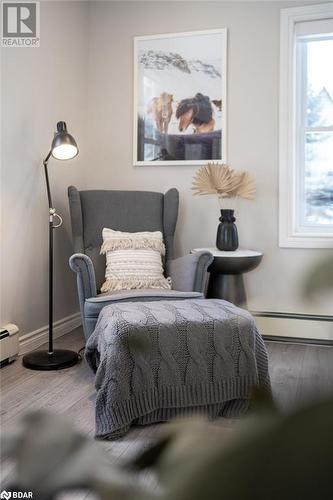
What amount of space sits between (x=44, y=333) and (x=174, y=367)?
4.82 ft

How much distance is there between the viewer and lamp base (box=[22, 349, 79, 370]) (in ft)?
8.38

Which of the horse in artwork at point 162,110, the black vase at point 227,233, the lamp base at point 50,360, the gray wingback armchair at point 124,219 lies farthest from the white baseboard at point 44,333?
the horse in artwork at point 162,110

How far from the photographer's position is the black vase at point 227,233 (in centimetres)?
305

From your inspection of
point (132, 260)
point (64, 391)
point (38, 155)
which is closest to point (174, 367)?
point (64, 391)

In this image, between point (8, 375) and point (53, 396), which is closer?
point (53, 396)

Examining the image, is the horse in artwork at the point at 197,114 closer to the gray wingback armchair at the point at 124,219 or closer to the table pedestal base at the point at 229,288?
the gray wingback armchair at the point at 124,219

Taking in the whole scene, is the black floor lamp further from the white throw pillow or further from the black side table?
the black side table

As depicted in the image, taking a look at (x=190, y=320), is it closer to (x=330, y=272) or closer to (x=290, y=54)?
(x=330, y=272)

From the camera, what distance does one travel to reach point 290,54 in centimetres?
316

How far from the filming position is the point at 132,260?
113 inches

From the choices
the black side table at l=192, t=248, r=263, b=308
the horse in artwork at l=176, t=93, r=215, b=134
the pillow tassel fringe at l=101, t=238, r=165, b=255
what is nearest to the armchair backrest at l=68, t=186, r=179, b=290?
the pillow tassel fringe at l=101, t=238, r=165, b=255

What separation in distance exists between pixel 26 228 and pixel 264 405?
2871 mm

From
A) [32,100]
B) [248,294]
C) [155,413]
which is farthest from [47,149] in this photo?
[155,413]

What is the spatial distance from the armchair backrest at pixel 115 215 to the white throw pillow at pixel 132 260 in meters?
0.09
